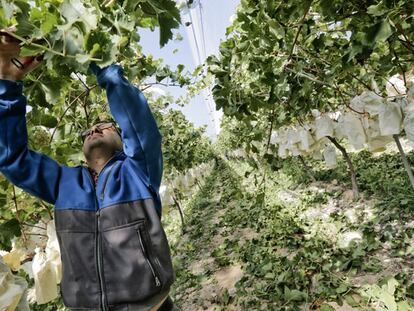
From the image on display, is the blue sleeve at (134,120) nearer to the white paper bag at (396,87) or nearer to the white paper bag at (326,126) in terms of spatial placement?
the white paper bag at (396,87)

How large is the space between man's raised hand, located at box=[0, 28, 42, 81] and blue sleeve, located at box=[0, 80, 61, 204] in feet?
0.13

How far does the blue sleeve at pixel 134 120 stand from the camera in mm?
1348

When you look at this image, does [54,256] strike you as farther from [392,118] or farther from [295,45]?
[392,118]

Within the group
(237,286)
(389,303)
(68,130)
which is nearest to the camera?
(68,130)

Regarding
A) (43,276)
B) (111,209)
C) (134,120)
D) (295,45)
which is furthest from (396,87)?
(43,276)

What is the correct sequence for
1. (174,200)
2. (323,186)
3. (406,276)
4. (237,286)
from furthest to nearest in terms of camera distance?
(174,200) → (323,186) → (237,286) → (406,276)

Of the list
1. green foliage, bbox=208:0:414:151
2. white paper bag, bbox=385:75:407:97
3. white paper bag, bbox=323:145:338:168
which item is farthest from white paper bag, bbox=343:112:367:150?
white paper bag, bbox=323:145:338:168

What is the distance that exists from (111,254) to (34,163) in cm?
54

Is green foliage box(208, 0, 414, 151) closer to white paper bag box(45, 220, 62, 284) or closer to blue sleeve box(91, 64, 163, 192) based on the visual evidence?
blue sleeve box(91, 64, 163, 192)

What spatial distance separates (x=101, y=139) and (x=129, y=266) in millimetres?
639

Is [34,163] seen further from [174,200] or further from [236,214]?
[174,200]

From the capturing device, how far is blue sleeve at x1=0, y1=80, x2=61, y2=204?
50.6 inches

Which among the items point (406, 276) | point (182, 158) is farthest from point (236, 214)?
point (406, 276)

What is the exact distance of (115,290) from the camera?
4.66ft
